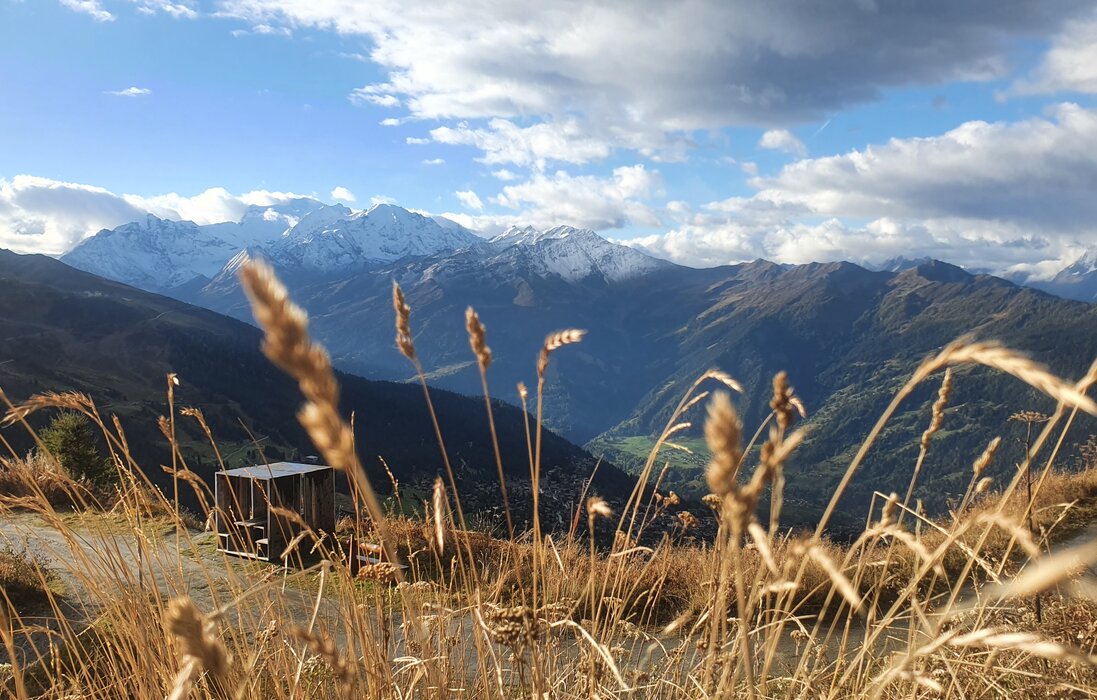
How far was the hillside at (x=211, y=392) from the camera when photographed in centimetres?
11394

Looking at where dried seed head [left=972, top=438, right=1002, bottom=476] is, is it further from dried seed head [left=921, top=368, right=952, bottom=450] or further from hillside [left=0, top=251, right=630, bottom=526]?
hillside [left=0, top=251, right=630, bottom=526]

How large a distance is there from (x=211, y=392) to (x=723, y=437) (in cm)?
15990

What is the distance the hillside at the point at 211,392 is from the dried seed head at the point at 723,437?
314 ft

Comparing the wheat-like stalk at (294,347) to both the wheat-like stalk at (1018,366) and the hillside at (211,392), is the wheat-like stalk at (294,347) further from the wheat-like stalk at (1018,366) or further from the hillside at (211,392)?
the hillside at (211,392)

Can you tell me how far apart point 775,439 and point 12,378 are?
13592cm

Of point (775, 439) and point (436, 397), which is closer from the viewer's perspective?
point (775, 439)

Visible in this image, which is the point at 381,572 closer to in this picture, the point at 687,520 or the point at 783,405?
the point at 687,520

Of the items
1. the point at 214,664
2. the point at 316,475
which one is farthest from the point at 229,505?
the point at 214,664

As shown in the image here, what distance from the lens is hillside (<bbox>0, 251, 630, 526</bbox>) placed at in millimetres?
113938

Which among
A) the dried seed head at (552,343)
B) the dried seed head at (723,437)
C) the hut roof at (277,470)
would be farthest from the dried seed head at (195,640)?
the hut roof at (277,470)

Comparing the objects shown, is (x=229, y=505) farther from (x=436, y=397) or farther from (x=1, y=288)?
(x=1, y=288)

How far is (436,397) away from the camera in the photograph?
17538cm

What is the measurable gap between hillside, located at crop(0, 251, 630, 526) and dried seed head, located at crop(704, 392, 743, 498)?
95622 mm

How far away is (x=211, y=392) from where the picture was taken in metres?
144
